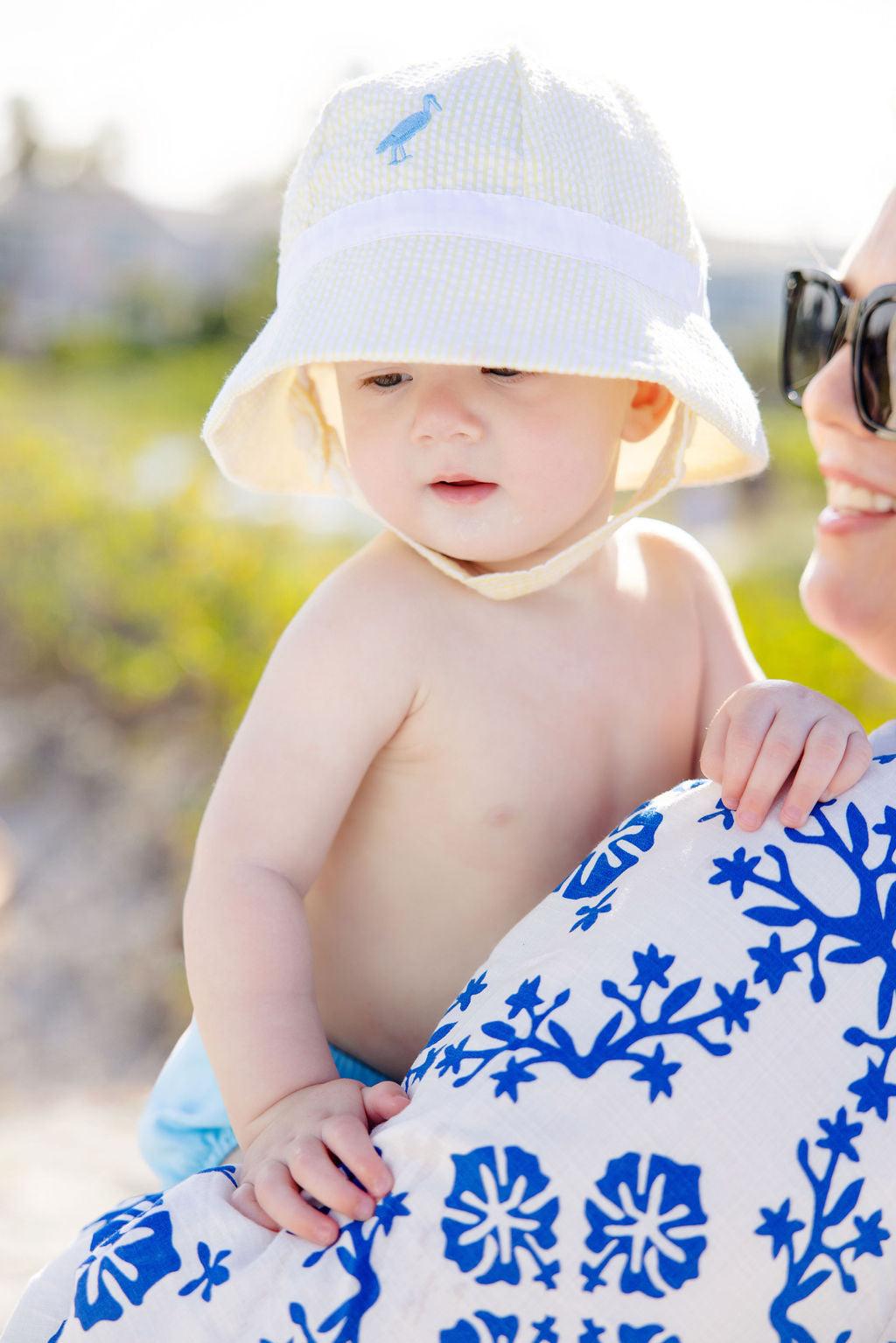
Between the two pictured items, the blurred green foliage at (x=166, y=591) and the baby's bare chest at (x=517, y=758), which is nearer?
the baby's bare chest at (x=517, y=758)

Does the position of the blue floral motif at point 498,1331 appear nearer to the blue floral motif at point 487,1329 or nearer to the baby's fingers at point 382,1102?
the blue floral motif at point 487,1329

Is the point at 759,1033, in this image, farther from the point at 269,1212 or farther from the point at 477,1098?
the point at 269,1212

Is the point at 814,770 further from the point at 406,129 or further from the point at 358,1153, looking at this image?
the point at 406,129

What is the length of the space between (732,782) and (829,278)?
0.85 metres

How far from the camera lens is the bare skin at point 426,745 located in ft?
4.77

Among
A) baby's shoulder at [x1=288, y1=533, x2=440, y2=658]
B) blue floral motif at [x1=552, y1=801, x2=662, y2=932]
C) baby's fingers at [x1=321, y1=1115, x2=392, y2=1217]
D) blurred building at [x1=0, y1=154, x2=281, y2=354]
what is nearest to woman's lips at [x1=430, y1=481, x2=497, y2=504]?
baby's shoulder at [x1=288, y1=533, x2=440, y2=658]

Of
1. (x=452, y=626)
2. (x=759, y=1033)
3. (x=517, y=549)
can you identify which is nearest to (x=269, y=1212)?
(x=759, y=1033)

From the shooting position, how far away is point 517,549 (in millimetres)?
1630

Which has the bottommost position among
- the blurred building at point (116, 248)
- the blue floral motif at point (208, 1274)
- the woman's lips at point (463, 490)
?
the blue floral motif at point (208, 1274)

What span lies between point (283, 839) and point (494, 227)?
0.70 metres

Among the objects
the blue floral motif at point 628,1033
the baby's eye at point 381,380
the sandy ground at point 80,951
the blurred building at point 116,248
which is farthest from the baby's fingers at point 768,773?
the blurred building at point 116,248

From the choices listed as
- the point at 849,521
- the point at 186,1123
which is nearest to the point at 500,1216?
the point at 186,1123

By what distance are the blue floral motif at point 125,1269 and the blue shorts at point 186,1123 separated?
0.57 metres

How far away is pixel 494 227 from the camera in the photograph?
1447mm
